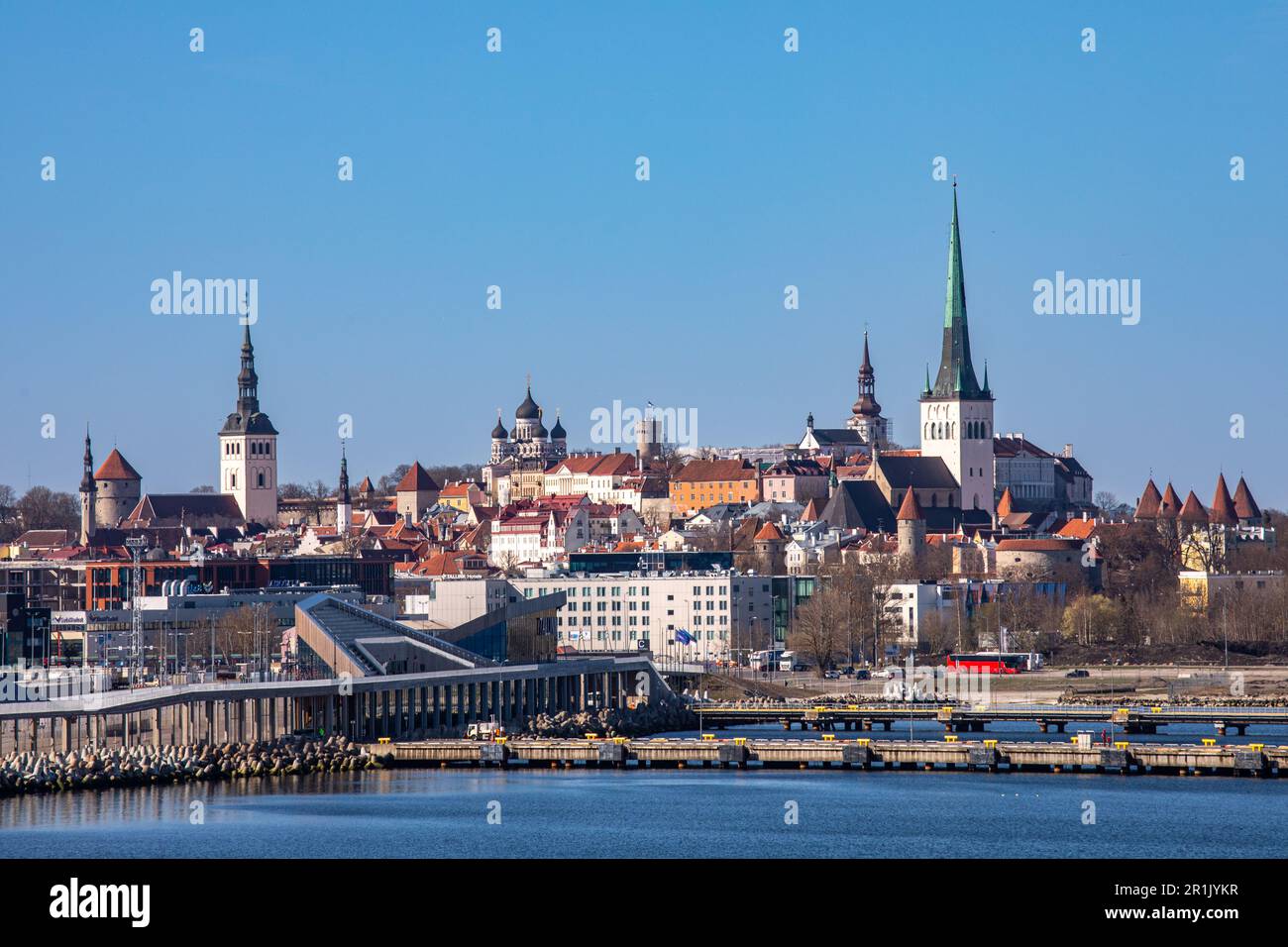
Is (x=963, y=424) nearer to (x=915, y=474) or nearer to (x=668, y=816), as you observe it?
(x=915, y=474)

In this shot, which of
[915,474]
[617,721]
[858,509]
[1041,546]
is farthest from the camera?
[915,474]

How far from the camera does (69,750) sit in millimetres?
55188

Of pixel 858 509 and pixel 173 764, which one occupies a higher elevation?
pixel 858 509

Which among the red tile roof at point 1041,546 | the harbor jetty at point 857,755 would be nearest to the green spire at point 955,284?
the red tile roof at point 1041,546

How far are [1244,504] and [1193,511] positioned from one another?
11.6 m

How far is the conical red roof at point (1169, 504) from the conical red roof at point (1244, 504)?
4.58m

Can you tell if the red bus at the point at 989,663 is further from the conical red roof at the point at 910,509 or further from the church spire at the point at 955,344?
the church spire at the point at 955,344

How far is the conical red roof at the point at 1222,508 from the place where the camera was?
160 meters

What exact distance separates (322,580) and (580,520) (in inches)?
1905

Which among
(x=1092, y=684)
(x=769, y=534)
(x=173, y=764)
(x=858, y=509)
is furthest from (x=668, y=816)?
(x=858, y=509)

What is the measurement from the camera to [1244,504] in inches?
6580

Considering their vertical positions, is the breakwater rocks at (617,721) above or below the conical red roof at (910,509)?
below

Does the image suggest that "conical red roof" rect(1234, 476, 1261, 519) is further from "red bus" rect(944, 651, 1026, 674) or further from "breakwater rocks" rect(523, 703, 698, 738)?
"breakwater rocks" rect(523, 703, 698, 738)
